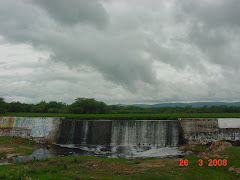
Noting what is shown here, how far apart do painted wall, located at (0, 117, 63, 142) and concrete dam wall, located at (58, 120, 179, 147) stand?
5.42 ft

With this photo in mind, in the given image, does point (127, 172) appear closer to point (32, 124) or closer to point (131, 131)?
point (131, 131)

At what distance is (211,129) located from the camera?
26891 mm

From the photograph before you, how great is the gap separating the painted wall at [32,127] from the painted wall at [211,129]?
20191 millimetres

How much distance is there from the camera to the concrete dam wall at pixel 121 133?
90.4 ft

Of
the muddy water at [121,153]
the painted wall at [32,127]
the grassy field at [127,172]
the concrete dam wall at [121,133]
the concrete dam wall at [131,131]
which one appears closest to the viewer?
the grassy field at [127,172]

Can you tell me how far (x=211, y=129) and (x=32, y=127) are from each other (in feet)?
92.0

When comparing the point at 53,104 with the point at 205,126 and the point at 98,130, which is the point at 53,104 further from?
the point at 205,126

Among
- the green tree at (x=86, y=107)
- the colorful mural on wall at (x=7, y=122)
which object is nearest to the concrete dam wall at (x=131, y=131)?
the colorful mural on wall at (x=7, y=122)

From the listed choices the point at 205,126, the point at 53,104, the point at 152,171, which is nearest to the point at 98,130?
the point at 205,126

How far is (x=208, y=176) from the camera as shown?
37.1 ft

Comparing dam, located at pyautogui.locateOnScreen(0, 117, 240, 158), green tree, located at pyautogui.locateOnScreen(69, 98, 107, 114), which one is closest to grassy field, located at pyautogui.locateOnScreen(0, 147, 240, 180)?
dam, located at pyautogui.locateOnScreen(0, 117, 240, 158)

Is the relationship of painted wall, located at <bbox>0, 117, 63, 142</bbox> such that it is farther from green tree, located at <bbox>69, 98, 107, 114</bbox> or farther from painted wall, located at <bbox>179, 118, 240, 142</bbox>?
painted wall, located at <bbox>179, 118, 240, 142</bbox>

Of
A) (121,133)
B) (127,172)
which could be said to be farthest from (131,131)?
(127,172)

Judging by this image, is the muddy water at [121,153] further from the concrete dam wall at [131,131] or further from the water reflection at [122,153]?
the concrete dam wall at [131,131]
